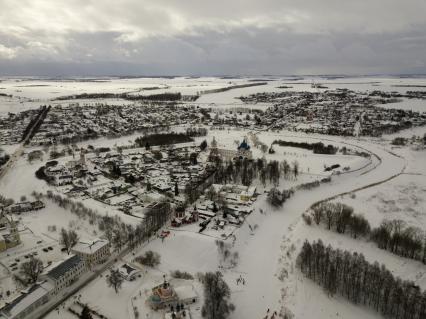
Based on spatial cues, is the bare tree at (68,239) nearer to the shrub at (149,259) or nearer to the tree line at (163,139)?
the shrub at (149,259)

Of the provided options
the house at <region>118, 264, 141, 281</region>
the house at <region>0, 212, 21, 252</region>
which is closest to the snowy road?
the house at <region>118, 264, 141, 281</region>

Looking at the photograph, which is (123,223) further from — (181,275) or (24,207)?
(24,207)

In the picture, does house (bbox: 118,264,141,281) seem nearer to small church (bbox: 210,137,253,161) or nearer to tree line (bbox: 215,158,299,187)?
tree line (bbox: 215,158,299,187)

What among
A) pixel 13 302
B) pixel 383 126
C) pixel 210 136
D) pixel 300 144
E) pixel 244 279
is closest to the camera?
pixel 13 302

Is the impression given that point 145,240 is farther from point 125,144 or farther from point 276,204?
point 125,144

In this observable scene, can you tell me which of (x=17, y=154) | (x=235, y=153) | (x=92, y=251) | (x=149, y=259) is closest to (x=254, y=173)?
(x=235, y=153)

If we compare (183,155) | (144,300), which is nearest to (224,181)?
(183,155)

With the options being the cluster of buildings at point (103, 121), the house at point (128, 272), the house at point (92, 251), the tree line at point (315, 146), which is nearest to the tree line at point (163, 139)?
the cluster of buildings at point (103, 121)
